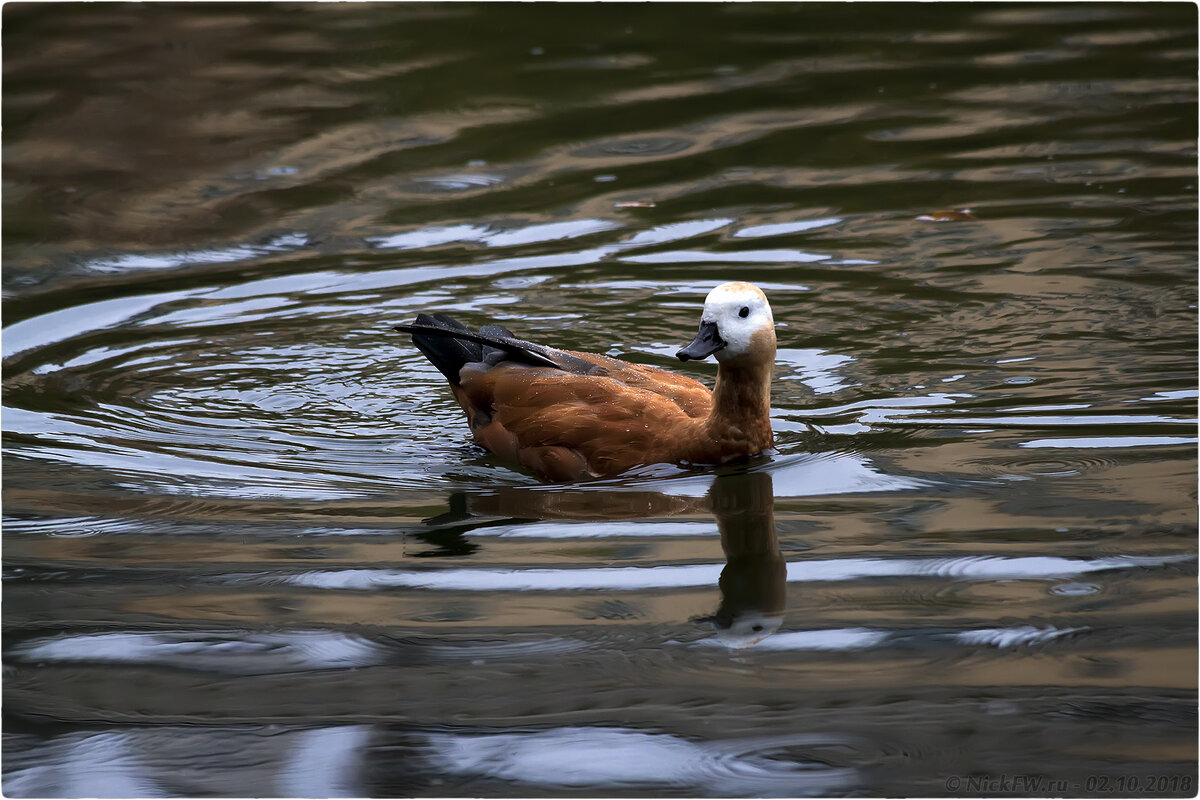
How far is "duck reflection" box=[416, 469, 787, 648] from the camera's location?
472cm

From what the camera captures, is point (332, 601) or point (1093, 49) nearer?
point (332, 601)

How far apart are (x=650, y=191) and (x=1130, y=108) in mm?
4086

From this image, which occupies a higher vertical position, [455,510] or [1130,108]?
[1130,108]

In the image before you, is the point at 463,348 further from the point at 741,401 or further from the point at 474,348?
the point at 741,401

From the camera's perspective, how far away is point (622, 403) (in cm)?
622

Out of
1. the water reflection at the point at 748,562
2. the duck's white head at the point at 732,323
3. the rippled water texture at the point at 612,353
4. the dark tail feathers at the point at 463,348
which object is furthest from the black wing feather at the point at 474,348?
the water reflection at the point at 748,562

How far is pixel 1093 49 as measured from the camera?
512 inches

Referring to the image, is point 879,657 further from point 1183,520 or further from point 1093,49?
point 1093,49

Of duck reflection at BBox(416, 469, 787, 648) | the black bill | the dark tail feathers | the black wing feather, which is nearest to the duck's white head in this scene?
the black bill

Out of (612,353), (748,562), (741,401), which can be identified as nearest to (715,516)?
(748,562)

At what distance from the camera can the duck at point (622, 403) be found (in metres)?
5.89

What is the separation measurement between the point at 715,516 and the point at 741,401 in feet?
2.23

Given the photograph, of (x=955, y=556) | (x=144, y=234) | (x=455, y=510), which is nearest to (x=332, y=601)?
(x=455, y=510)

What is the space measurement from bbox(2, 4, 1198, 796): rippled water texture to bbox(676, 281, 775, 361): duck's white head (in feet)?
1.85
